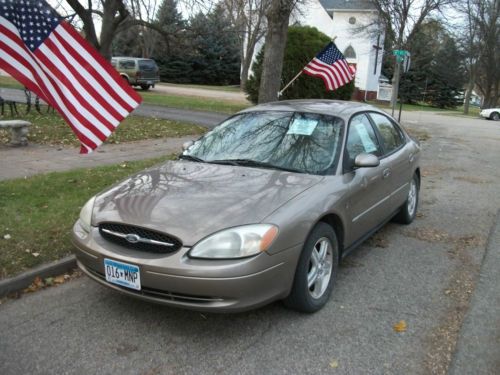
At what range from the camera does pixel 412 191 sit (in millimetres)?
6324

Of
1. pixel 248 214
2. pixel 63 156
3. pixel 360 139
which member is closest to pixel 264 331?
pixel 248 214

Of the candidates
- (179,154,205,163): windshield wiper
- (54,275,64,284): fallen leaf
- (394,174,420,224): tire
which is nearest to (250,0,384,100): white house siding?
(394,174,420,224): tire

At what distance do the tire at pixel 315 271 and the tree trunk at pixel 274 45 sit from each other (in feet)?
25.5

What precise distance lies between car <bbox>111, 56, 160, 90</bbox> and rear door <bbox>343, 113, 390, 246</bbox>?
2777 cm

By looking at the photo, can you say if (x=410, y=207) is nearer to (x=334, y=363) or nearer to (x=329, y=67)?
(x=334, y=363)

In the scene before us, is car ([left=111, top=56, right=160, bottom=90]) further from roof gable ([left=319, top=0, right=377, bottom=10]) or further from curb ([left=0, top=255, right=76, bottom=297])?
curb ([left=0, top=255, right=76, bottom=297])

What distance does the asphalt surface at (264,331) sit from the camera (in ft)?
10.3

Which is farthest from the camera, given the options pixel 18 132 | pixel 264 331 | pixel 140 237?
pixel 18 132

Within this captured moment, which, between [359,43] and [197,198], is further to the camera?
[359,43]

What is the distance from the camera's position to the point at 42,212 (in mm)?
5594

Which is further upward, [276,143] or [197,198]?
[276,143]

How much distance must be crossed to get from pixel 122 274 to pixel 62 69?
1.85 metres

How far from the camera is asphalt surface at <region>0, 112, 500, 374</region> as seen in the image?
3143 millimetres

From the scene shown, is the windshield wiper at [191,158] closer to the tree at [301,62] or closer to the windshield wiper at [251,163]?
the windshield wiper at [251,163]
